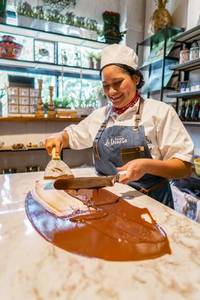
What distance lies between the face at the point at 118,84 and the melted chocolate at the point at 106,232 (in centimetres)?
53

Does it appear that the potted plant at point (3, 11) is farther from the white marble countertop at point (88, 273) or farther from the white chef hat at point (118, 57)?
the white marble countertop at point (88, 273)

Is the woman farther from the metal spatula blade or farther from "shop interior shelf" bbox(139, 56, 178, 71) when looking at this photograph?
"shop interior shelf" bbox(139, 56, 178, 71)

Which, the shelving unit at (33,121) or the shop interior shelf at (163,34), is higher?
the shop interior shelf at (163,34)

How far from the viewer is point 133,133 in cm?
103

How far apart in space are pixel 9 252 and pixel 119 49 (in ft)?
2.87

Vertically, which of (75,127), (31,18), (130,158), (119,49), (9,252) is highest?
(31,18)

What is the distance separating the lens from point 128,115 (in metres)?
1.10

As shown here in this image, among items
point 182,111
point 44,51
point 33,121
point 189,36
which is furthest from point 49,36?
point 182,111

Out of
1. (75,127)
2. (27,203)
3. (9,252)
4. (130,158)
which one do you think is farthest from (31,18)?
(9,252)

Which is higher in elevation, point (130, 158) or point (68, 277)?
point (130, 158)

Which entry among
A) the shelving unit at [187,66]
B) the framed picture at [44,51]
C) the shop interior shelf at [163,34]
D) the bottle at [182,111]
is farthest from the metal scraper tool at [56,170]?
the framed picture at [44,51]

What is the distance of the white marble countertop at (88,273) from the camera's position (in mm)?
391

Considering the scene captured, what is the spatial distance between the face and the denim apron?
75mm

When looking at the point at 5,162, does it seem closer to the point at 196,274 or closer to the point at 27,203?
the point at 27,203
